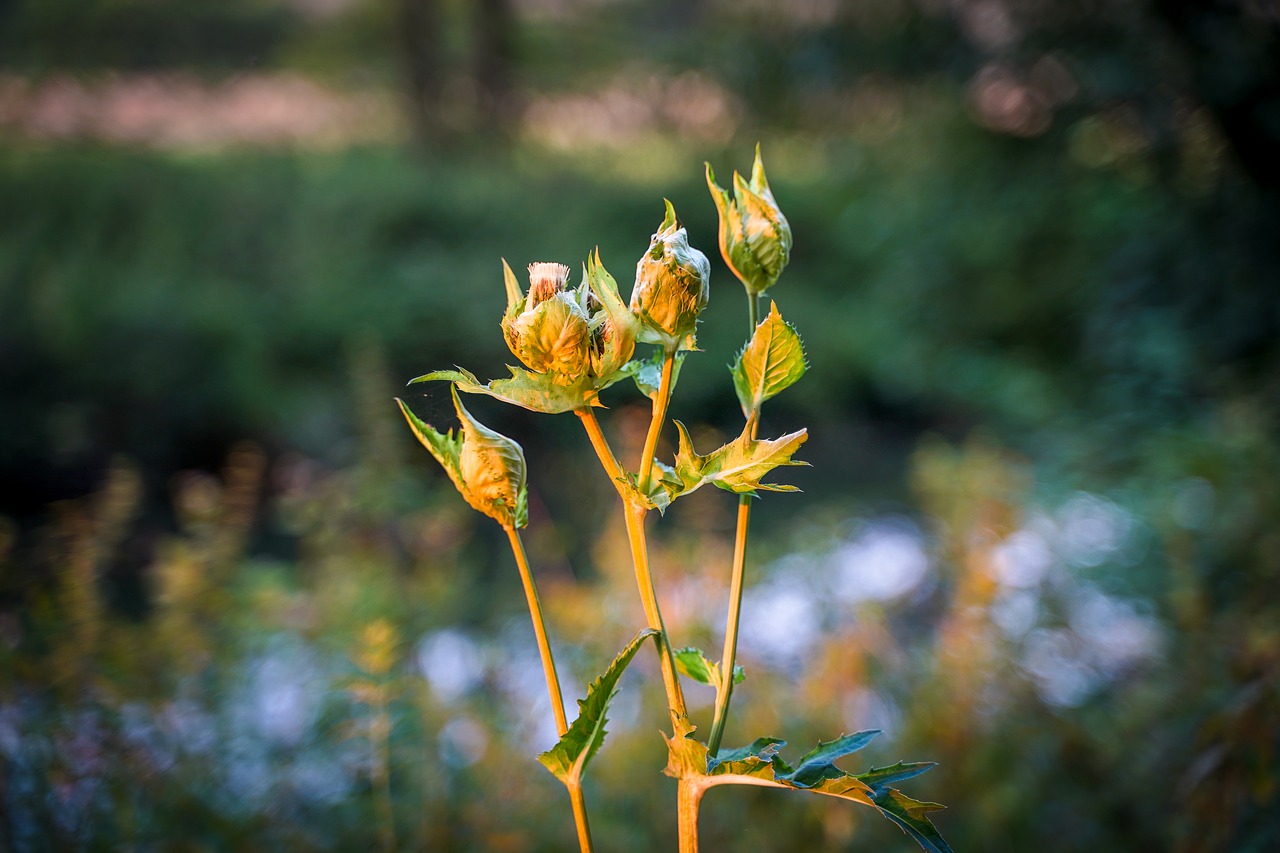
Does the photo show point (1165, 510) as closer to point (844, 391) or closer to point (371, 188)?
point (844, 391)

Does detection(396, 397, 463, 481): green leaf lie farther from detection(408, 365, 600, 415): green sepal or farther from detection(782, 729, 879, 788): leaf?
detection(782, 729, 879, 788): leaf

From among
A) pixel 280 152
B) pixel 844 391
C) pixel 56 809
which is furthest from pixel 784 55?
pixel 56 809

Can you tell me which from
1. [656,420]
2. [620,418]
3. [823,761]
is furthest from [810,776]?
[620,418]

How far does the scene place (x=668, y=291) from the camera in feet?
0.95

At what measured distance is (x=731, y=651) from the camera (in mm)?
299

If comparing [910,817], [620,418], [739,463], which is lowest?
[910,817]

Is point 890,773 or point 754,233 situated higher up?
point 754,233

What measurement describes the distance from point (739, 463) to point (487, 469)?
3.3 inches

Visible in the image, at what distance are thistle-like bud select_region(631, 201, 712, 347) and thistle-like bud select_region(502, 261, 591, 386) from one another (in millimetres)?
20

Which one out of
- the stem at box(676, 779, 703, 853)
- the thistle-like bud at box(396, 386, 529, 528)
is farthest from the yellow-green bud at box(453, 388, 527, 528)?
the stem at box(676, 779, 703, 853)

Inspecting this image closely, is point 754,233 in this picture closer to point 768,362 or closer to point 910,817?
point 768,362

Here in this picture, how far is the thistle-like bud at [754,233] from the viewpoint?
321 mm

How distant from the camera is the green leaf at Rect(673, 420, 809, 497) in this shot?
0.29 m

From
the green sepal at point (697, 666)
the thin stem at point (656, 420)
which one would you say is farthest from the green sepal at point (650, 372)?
the green sepal at point (697, 666)
